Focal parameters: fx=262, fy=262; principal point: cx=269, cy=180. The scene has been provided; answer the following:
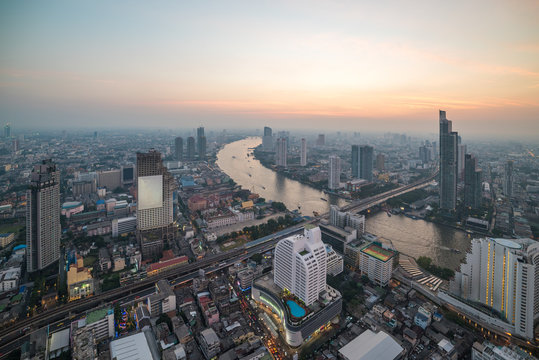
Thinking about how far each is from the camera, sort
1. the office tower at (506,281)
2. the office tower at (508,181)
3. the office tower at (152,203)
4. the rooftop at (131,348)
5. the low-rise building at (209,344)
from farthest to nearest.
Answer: the office tower at (508,181) < the office tower at (152,203) < the office tower at (506,281) < the low-rise building at (209,344) < the rooftop at (131,348)

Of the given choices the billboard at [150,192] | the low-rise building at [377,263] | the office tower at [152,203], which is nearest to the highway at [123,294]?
the office tower at [152,203]

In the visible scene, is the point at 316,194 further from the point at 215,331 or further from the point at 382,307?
the point at 215,331

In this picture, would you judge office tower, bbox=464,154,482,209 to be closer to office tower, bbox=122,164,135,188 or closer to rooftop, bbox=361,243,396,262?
rooftop, bbox=361,243,396,262

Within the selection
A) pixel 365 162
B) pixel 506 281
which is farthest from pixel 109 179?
pixel 506 281

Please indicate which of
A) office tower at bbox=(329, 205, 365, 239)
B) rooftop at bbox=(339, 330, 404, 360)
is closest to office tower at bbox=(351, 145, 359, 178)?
office tower at bbox=(329, 205, 365, 239)

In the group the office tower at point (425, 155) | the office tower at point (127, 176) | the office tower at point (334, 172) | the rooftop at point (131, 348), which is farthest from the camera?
the office tower at point (425, 155)

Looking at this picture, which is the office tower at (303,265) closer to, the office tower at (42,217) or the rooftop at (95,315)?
the rooftop at (95,315)

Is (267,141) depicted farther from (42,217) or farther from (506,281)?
(506,281)
